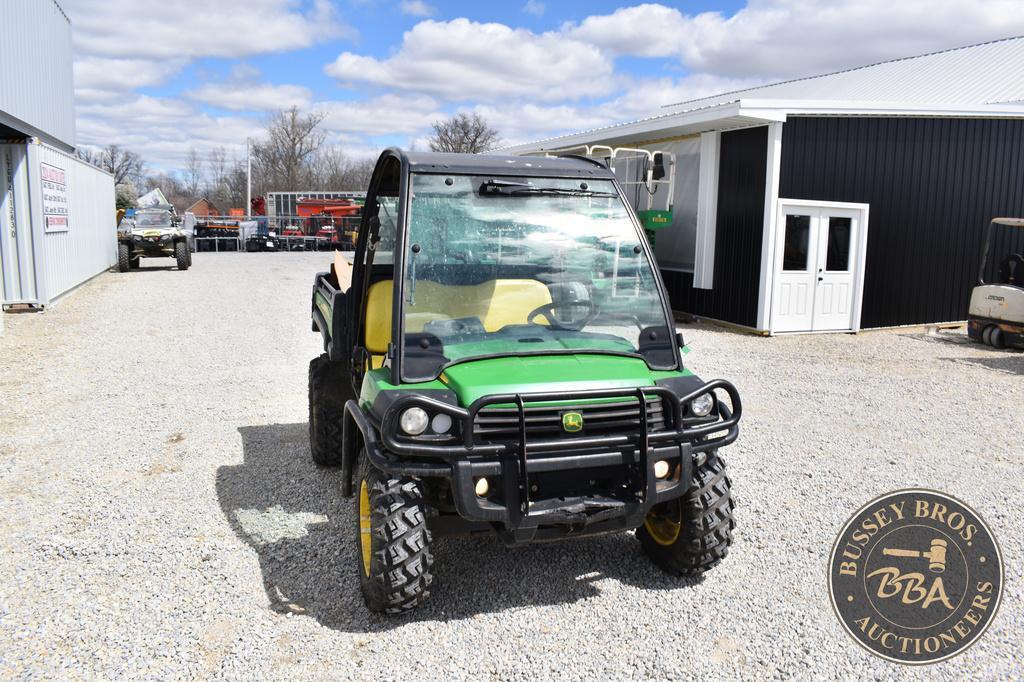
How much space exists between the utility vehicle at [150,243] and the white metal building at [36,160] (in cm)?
593

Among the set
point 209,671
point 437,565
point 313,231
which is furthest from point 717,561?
point 313,231

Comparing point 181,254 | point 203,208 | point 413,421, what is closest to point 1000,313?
point 413,421

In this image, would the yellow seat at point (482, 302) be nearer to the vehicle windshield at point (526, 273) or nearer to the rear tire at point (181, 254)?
the vehicle windshield at point (526, 273)

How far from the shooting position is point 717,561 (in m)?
3.99

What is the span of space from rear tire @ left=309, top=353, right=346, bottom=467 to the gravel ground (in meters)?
0.20

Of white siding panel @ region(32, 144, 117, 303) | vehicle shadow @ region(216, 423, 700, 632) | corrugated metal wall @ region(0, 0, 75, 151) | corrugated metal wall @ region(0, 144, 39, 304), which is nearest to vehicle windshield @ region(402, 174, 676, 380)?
vehicle shadow @ region(216, 423, 700, 632)

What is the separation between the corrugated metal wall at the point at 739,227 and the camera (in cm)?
1308

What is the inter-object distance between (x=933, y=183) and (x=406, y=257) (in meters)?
12.9

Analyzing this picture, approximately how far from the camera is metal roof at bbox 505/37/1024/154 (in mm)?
12656

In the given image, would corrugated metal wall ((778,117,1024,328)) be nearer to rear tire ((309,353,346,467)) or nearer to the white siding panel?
rear tire ((309,353,346,467))

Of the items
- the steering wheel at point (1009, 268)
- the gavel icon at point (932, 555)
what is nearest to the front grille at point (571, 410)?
the gavel icon at point (932, 555)

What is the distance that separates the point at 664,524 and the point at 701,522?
1.01 feet

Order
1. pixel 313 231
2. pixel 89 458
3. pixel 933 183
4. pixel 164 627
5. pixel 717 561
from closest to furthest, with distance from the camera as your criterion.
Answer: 1. pixel 164 627
2. pixel 717 561
3. pixel 89 458
4. pixel 933 183
5. pixel 313 231

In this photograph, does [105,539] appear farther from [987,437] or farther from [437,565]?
[987,437]
